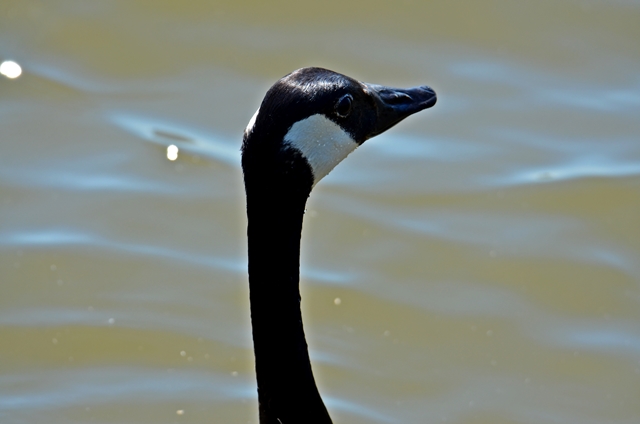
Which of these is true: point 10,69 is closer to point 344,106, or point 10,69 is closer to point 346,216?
point 346,216

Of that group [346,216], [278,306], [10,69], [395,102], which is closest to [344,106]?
[395,102]

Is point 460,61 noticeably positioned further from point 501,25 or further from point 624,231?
point 624,231

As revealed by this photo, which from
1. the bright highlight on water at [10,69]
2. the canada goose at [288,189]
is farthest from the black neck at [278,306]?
the bright highlight on water at [10,69]

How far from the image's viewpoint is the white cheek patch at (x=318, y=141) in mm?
3662

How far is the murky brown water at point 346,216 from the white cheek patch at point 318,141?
5.95 ft

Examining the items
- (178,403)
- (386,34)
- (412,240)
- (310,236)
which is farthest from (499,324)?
(386,34)

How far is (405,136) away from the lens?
7195 mm

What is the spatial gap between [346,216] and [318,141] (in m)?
2.76

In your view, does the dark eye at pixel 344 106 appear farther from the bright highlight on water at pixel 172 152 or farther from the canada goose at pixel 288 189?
the bright highlight on water at pixel 172 152

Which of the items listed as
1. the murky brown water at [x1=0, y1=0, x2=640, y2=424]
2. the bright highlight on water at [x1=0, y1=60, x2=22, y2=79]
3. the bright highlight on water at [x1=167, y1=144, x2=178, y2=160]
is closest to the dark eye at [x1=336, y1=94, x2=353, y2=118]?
the murky brown water at [x1=0, y1=0, x2=640, y2=424]

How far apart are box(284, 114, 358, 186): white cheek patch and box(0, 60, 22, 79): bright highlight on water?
4.23m

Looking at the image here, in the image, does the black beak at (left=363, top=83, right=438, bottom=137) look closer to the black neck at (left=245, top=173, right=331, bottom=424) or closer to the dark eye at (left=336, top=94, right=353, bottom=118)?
the dark eye at (left=336, top=94, right=353, bottom=118)

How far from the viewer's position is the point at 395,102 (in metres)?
4.28

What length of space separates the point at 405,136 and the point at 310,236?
1.17m
